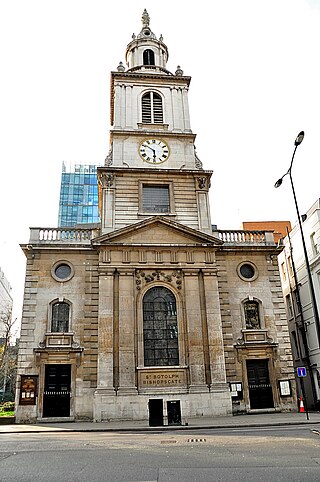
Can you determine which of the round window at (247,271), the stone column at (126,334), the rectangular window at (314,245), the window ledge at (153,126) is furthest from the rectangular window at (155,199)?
the rectangular window at (314,245)

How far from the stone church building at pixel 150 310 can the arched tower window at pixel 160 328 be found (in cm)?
6

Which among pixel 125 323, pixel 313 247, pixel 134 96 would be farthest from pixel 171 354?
pixel 134 96

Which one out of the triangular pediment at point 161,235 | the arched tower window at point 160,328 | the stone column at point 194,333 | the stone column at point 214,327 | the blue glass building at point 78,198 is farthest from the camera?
the blue glass building at point 78,198

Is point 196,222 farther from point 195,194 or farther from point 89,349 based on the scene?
point 89,349


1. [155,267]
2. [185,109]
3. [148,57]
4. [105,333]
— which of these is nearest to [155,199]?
[155,267]

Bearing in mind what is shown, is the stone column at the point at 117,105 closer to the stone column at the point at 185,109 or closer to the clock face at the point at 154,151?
the clock face at the point at 154,151

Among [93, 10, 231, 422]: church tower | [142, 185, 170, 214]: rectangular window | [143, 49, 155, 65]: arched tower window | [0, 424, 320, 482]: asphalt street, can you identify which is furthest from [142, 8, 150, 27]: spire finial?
[0, 424, 320, 482]: asphalt street

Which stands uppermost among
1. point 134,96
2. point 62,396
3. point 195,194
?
point 134,96

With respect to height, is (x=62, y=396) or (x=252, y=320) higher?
(x=252, y=320)

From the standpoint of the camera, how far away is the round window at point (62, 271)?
2766cm

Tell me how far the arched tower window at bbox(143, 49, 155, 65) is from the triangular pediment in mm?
16404

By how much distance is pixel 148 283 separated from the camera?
27.5m

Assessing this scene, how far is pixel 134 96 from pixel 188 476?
100ft

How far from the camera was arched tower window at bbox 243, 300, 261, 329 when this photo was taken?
2825 centimetres
